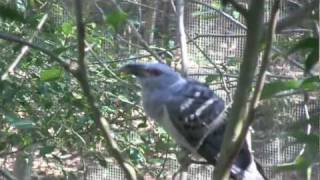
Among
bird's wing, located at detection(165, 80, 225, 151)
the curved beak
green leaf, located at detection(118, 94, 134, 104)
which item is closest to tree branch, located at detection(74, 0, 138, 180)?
the curved beak

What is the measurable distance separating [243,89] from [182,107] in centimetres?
74

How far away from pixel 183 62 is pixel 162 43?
0.88 meters

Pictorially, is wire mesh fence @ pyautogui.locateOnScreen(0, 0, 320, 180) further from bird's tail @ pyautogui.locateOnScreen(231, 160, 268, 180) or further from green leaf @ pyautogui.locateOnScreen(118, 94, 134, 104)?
bird's tail @ pyautogui.locateOnScreen(231, 160, 268, 180)

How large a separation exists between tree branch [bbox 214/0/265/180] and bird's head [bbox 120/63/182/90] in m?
0.56

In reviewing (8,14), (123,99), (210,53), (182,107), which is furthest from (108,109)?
(8,14)

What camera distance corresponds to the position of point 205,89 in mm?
1285

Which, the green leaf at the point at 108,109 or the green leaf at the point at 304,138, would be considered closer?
the green leaf at the point at 304,138

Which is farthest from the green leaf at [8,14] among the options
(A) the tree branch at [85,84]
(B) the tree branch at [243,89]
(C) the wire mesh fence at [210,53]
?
(C) the wire mesh fence at [210,53]

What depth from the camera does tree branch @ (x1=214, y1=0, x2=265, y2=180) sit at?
1.79 feet

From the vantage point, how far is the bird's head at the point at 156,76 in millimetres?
1172

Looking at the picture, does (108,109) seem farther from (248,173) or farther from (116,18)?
(116,18)

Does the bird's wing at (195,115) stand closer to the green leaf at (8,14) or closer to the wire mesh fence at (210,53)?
the wire mesh fence at (210,53)

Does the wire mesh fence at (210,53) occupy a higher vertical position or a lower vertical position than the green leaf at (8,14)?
lower

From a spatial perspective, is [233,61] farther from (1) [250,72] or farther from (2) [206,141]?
(1) [250,72]
